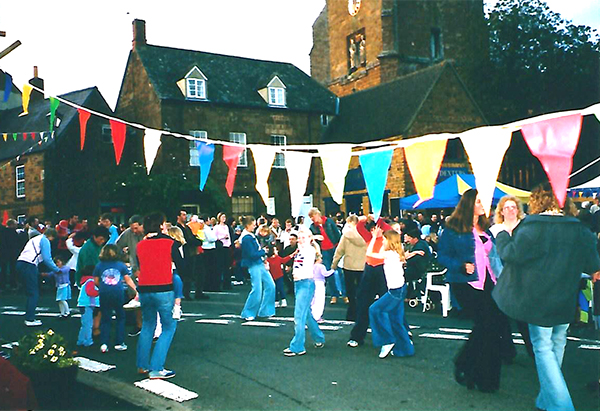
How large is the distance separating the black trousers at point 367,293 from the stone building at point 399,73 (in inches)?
806

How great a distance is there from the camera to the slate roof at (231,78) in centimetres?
3316

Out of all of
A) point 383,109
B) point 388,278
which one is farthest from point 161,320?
point 383,109

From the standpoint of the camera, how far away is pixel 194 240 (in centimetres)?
1402

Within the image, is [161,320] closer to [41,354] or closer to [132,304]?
[41,354]

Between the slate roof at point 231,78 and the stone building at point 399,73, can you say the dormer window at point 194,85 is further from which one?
the stone building at point 399,73

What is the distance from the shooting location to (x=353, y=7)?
41719 millimetres

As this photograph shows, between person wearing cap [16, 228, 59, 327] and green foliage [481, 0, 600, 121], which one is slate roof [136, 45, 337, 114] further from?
person wearing cap [16, 228, 59, 327]

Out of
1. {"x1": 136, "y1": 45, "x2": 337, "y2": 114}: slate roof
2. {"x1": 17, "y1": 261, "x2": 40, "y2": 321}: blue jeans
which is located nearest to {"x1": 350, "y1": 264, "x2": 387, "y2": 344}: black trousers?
{"x1": 17, "y1": 261, "x2": 40, "y2": 321}: blue jeans

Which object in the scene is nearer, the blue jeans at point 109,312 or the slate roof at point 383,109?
the blue jeans at point 109,312

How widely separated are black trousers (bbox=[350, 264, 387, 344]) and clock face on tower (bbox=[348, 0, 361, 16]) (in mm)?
35536

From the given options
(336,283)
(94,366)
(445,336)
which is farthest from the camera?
(336,283)

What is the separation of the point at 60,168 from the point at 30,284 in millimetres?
21409

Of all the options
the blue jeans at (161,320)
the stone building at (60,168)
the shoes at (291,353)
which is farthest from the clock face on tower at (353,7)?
the blue jeans at (161,320)

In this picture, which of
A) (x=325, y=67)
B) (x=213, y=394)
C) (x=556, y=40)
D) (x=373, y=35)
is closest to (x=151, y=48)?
(x=373, y=35)
